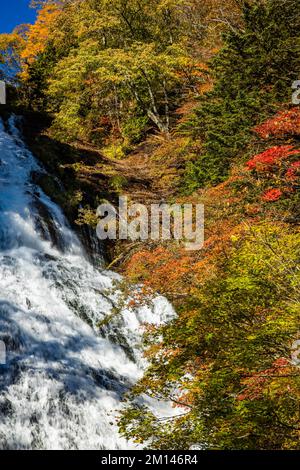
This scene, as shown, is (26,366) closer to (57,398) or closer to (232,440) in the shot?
(57,398)

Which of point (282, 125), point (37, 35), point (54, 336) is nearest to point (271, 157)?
point (282, 125)

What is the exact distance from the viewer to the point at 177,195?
16391 millimetres

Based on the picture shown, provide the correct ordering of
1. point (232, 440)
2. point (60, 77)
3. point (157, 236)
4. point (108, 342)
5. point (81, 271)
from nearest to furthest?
point (232, 440), point (108, 342), point (81, 271), point (157, 236), point (60, 77)

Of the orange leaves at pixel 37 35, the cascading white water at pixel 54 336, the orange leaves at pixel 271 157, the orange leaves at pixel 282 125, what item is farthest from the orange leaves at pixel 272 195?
the orange leaves at pixel 37 35

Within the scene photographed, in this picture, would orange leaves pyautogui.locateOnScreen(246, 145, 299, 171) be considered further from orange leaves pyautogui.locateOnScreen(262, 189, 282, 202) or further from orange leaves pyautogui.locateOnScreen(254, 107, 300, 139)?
orange leaves pyautogui.locateOnScreen(262, 189, 282, 202)

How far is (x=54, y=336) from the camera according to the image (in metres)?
8.83

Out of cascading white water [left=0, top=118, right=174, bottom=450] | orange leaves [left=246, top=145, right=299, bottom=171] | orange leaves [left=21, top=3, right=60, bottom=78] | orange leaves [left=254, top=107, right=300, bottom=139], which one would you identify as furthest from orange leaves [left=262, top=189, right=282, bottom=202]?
orange leaves [left=21, top=3, right=60, bottom=78]

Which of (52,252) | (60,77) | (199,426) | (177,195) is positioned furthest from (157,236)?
(60,77)

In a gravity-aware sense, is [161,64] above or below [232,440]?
above

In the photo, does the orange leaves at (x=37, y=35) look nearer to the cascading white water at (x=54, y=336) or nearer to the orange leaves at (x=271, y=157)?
the cascading white water at (x=54, y=336)

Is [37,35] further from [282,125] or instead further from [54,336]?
[54,336]

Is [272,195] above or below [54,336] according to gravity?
above

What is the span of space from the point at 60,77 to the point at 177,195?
1097 cm

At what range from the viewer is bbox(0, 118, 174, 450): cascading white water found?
7.20 meters
